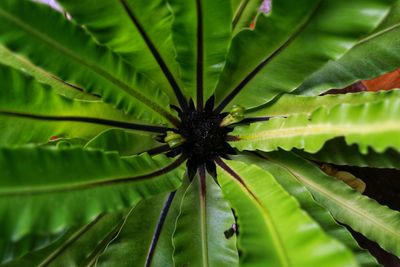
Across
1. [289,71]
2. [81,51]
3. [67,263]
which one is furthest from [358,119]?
[67,263]

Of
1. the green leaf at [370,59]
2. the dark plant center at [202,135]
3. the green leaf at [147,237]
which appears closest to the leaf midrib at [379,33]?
the green leaf at [370,59]

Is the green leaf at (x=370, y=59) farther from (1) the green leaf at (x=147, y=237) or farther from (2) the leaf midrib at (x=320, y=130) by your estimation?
(1) the green leaf at (x=147, y=237)

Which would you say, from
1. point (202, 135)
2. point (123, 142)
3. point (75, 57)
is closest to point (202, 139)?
point (202, 135)

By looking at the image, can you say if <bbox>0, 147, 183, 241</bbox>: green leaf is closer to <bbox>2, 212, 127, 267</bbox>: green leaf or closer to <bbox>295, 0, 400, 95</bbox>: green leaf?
<bbox>2, 212, 127, 267</bbox>: green leaf

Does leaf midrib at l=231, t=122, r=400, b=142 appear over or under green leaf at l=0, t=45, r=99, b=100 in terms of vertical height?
under

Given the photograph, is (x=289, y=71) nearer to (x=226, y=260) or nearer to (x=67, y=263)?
(x=226, y=260)

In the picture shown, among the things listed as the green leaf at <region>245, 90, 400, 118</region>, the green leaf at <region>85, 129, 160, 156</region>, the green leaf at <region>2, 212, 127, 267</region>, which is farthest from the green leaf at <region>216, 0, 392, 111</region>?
the green leaf at <region>2, 212, 127, 267</region>
